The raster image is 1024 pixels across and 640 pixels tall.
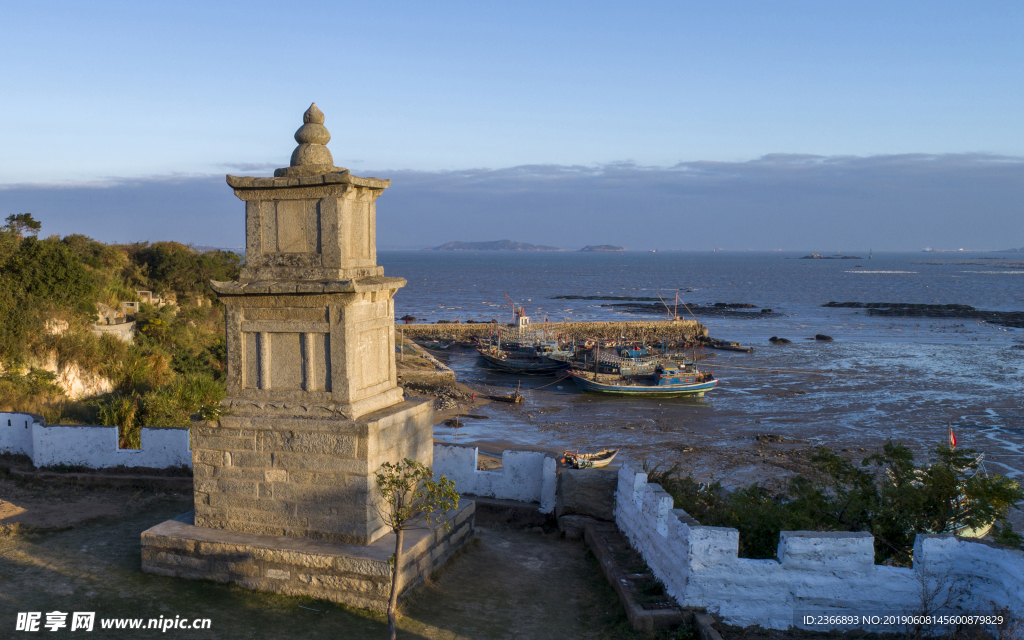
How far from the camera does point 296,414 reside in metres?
8.80

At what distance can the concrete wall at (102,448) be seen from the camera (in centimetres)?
1251

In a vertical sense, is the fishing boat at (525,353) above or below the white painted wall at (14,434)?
below

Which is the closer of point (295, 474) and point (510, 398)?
point (295, 474)

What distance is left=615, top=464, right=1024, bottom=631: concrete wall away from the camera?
704cm

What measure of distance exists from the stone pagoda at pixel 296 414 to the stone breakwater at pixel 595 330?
51.7 meters

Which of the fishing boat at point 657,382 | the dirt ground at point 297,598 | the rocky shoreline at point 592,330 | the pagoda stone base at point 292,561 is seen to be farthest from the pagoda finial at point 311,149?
the rocky shoreline at point 592,330

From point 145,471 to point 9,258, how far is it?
15119 millimetres

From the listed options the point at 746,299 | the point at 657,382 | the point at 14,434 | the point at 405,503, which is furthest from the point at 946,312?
the point at 14,434

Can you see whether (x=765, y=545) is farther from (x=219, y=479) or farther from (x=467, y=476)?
(x=219, y=479)

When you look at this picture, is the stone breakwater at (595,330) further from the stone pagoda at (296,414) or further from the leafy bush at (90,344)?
the stone pagoda at (296,414)

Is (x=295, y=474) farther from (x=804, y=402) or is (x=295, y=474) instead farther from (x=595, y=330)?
(x=595, y=330)

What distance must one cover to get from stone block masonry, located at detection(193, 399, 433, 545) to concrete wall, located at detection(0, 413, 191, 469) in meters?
3.95

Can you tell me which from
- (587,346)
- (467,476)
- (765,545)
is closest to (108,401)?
(467,476)

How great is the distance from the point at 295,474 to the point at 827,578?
587cm
